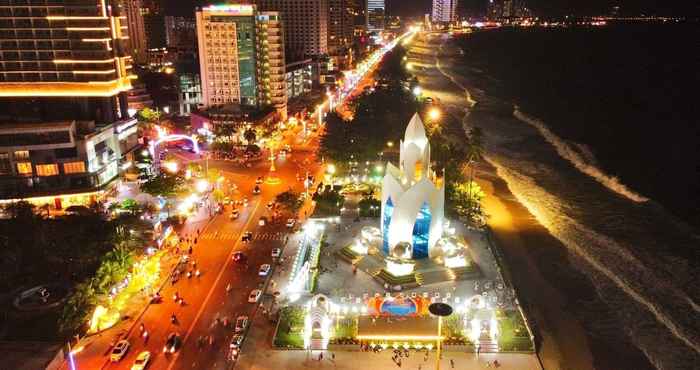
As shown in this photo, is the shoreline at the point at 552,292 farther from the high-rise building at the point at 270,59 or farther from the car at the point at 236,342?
the high-rise building at the point at 270,59

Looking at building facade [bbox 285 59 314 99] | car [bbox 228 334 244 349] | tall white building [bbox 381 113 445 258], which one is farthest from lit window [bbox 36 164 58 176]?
building facade [bbox 285 59 314 99]

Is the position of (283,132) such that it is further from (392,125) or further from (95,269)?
(95,269)

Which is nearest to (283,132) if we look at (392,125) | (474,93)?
(392,125)

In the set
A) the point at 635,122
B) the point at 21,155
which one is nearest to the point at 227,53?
the point at 21,155

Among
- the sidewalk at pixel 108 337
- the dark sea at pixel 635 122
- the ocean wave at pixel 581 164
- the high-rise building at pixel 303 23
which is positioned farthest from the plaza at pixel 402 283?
the high-rise building at pixel 303 23

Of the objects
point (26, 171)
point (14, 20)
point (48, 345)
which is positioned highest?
point (14, 20)
